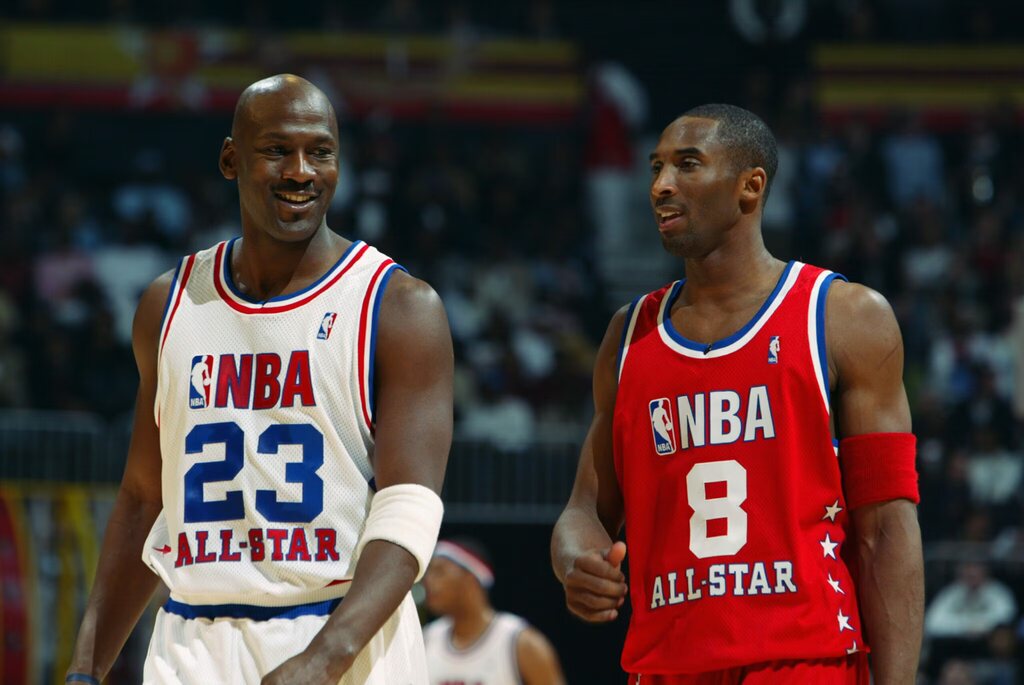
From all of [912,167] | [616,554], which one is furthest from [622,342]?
[912,167]

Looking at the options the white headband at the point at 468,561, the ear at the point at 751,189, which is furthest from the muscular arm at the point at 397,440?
the white headband at the point at 468,561

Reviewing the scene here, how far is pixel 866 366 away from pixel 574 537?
940 mm

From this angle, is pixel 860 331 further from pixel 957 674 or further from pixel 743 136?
pixel 957 674

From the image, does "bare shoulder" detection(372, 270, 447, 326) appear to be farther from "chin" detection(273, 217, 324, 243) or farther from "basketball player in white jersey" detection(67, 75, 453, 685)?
"chin" detection(273, 217, 324, 243)

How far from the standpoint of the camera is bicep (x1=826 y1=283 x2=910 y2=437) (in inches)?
174

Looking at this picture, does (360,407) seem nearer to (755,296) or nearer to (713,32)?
(755,296)

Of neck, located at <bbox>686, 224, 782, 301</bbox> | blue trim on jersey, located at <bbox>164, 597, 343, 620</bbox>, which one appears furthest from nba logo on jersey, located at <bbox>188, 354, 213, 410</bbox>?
neck, located at <bbox>686, 224, 782, 301</bbox>

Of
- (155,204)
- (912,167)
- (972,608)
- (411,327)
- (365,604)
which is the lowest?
(365,604)

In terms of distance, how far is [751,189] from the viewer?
4684 mm

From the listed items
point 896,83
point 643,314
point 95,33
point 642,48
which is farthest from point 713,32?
point 643,314

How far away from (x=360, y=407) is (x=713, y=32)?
55.4 feet

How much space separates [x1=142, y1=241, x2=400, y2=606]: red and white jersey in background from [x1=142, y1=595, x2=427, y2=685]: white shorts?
4cm

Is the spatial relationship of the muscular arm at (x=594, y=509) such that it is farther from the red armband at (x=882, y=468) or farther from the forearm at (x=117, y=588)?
the forearm at (x=117, y=588)

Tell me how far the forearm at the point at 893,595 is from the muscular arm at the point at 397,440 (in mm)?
1174
